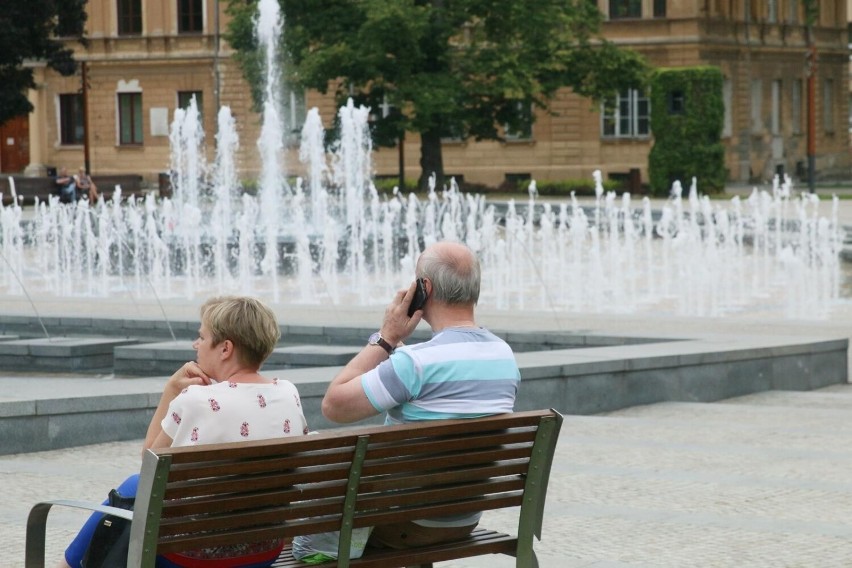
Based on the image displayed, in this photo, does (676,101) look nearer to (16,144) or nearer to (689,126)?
(689,126)

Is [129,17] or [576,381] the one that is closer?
[576,381]

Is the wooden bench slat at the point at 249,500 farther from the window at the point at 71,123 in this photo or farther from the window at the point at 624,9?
the window at the point at 71,123

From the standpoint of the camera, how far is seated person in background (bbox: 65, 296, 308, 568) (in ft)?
17.7

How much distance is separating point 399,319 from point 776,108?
182 ft

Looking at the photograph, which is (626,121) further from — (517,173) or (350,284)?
(350,284)

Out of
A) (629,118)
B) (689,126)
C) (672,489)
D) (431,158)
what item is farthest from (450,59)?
(672,489)

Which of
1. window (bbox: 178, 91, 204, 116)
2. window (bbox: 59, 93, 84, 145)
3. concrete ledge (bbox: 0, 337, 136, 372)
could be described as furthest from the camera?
window (bbox: 59, 93, 84, 145)

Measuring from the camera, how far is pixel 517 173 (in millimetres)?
55375

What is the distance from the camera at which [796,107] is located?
61000mm

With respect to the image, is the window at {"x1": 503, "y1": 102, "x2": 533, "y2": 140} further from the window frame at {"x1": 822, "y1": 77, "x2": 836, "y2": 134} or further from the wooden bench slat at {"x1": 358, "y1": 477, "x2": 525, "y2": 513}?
the wooden bench slat at {"x1": 358, "y1": 477, "x2": 525, "y2": 513}

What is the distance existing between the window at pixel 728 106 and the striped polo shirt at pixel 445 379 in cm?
5101

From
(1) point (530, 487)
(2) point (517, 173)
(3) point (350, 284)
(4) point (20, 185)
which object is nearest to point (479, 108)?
(2) point (517, 173)

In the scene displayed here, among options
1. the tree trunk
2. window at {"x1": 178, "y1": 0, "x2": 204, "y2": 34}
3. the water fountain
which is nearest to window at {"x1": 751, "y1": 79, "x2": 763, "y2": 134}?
the tree trunk

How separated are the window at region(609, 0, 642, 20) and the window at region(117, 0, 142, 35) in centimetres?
1697
